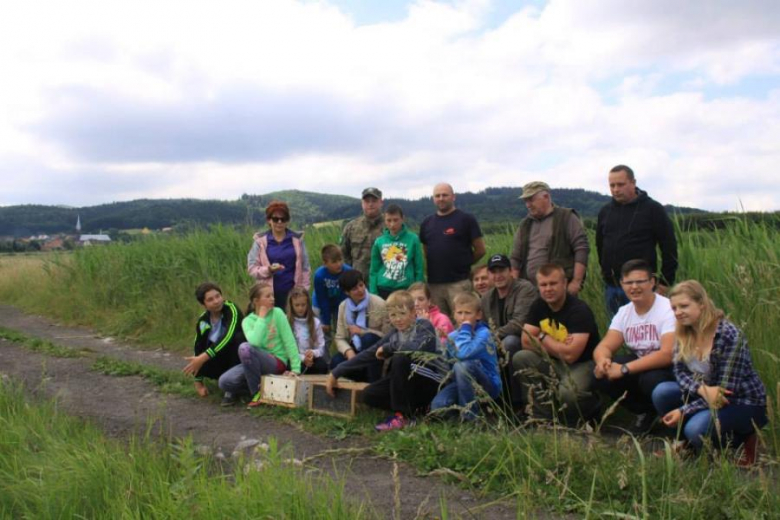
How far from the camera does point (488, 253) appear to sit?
27.9ft

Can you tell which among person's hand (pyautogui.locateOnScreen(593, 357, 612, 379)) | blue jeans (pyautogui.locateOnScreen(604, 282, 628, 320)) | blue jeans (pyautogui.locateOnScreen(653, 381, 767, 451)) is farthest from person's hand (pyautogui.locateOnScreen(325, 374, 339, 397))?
blue jeans (pyautogui.locateOnScreen(653, 381, 767, 451))

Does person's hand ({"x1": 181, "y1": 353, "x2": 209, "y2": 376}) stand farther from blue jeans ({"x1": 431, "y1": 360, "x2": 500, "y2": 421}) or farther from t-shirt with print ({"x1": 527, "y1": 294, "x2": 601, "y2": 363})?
t-shirt with print ({"x1": 527, "y1": 294, "x2": 601, "y2": 363})

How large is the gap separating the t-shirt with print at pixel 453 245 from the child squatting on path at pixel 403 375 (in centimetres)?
135

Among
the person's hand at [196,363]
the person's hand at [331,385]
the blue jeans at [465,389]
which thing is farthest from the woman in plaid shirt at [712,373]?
the person's hand at [196,363]

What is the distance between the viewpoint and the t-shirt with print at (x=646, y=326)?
16.0ft

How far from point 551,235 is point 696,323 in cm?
202

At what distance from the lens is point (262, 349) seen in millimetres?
6473

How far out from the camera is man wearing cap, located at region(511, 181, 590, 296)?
19.7ft

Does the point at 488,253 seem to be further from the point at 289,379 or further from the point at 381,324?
the point at 289,379

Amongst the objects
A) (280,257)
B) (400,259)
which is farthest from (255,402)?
(400,259)

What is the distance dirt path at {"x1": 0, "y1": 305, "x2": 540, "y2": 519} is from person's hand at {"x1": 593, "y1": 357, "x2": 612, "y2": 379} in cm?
159

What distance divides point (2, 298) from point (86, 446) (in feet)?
45.5

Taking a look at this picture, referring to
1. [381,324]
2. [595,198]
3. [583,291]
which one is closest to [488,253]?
[583,291]

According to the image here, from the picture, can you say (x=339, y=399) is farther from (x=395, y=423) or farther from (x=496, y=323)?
(x=496, y=323)
